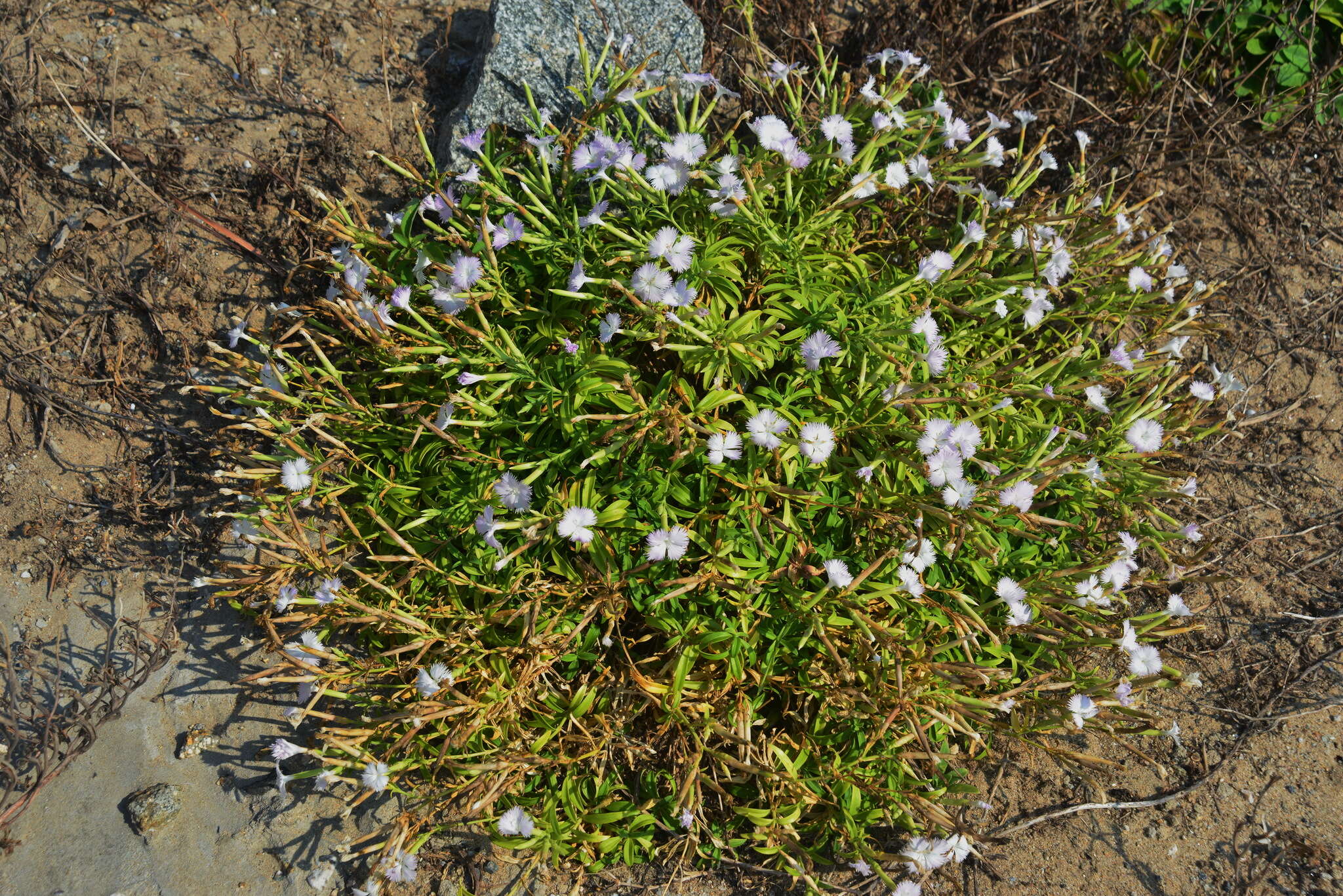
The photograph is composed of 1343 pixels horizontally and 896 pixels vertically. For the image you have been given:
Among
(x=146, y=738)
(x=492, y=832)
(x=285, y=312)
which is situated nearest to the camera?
(x=492, y=832)

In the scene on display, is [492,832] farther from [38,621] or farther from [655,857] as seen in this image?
[38,621]

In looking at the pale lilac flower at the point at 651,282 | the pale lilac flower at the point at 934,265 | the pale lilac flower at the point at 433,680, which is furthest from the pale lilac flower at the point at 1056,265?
the pale lilac flower at the point at 433,680

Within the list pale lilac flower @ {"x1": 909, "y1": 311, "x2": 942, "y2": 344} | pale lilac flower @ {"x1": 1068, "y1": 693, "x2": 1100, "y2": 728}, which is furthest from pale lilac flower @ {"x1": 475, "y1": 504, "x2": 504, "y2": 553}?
pale lilac flower @ {"x1": 1068, "y1": 693, "x2": 1100, "y2": 728}

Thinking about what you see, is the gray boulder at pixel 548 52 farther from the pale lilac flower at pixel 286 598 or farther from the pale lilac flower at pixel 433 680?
the pale lilac flower at pixel 433 680

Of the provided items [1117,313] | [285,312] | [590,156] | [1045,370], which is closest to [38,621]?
[285,312]

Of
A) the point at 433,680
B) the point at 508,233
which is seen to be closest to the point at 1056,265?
the point at 508,233
